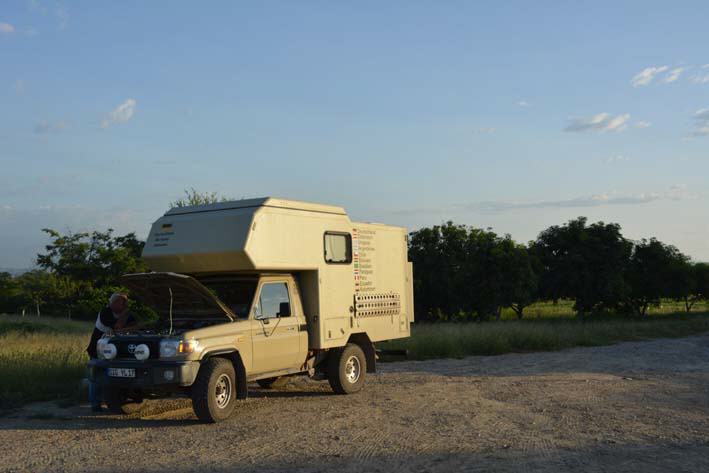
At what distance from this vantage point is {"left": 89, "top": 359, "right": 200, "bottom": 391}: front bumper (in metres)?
9.18

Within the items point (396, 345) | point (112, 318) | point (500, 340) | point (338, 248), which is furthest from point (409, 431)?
point (500, 340)

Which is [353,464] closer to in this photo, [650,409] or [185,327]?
[185,327]

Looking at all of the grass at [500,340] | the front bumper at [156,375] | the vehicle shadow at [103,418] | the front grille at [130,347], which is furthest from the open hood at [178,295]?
the grass at [500,340]

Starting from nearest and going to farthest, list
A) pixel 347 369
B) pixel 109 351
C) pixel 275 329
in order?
pixel 109 351 → pixel 275 329 → pixel 347 369

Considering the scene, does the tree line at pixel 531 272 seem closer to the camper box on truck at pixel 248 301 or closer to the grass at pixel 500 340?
the grass at pixel 500 340

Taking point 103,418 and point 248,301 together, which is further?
point 248,301

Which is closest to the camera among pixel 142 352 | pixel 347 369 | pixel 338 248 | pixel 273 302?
pixel 142 352

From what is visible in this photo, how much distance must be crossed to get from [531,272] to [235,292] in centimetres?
2762

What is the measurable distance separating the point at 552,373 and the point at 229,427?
804 centimetres

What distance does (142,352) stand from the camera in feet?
30.8

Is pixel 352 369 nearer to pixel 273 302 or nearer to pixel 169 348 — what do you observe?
pixel 273 302

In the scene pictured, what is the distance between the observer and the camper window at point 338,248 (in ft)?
38.8

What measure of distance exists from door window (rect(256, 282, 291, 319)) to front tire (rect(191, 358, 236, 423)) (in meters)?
1.10

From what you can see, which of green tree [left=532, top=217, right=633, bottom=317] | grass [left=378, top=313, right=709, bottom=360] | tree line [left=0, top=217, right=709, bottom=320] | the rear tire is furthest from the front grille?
green tree [left=532, top=217, right=633, bottom=317]
